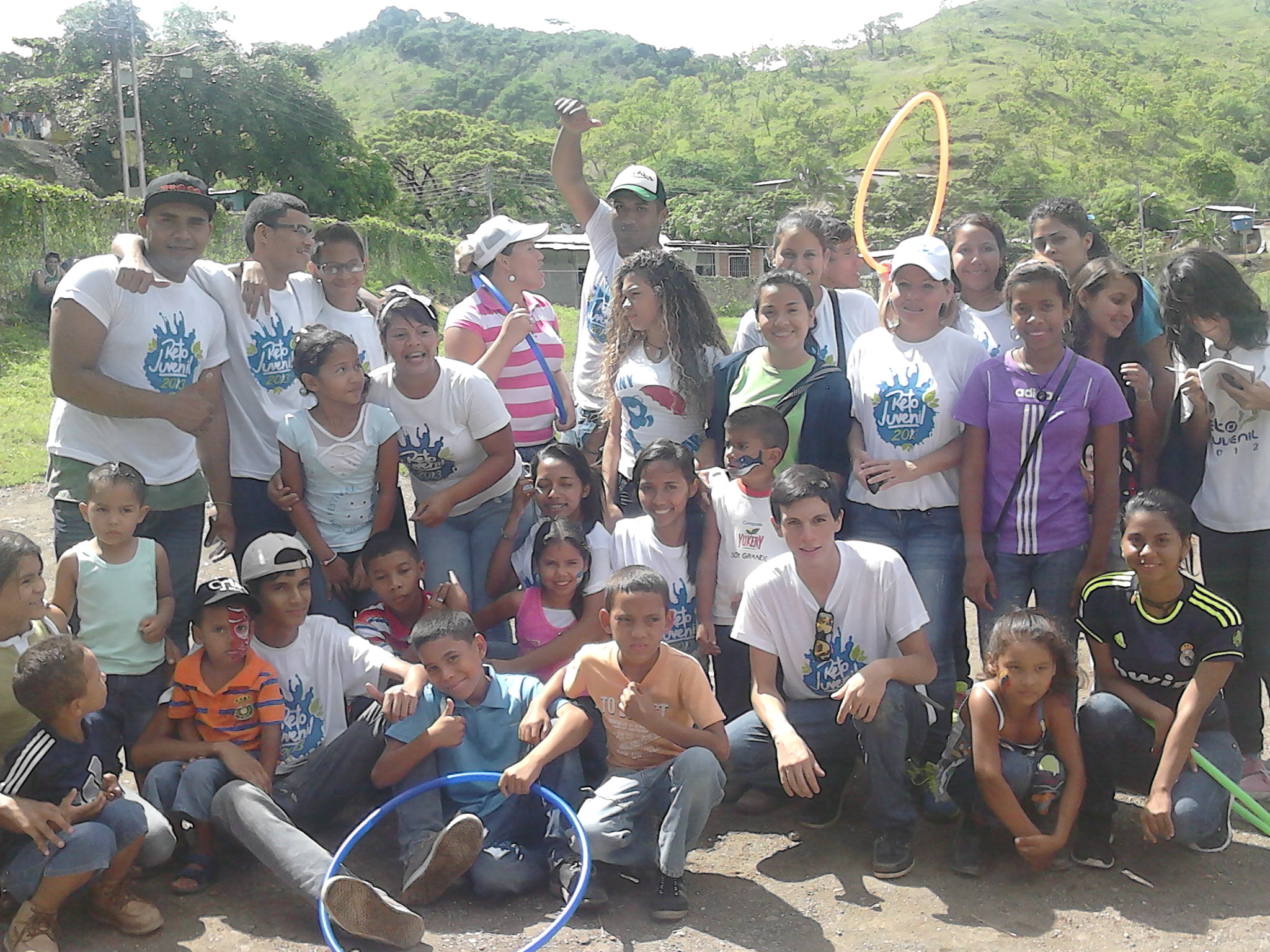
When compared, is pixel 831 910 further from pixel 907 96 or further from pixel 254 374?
pixel 907 96

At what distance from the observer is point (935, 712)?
4.39 metres

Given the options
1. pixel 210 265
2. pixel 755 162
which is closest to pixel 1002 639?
pixel 210 265

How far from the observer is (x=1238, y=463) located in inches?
177

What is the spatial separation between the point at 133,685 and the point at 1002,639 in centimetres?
316

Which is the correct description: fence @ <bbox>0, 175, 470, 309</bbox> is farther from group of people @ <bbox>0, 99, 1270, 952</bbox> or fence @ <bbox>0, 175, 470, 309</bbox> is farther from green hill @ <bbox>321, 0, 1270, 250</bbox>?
green hill @ <bbox>321, 0, 1270, 250</bbox>

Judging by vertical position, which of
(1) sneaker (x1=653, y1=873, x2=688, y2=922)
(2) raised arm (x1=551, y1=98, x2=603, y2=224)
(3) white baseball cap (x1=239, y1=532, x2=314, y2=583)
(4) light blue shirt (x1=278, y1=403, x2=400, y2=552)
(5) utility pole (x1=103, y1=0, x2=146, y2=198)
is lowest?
(1) sneaker (x1=653, y1=873, x2=688, y2=922)

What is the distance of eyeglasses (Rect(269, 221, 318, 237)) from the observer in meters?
5.03

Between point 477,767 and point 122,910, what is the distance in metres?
1.22

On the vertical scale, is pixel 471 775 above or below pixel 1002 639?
below

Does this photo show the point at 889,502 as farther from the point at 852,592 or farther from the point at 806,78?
the point at 806,78

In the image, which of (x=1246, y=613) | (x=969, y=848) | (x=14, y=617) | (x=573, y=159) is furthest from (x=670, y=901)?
(x=573, y=159)

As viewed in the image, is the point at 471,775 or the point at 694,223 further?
the point at 694,223

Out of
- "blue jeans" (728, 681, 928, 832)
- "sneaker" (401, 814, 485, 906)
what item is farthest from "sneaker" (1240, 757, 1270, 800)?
"sneaker" (401, 814, 485, 906)

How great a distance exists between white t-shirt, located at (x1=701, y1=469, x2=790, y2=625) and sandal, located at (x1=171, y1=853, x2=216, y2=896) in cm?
212
